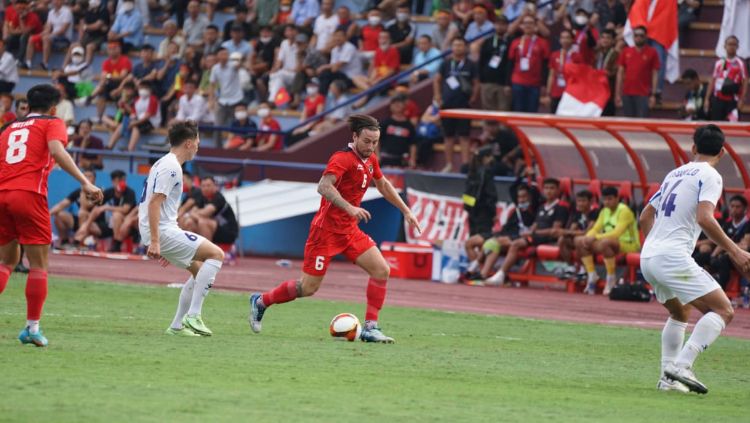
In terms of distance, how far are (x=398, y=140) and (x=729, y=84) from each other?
6968 mm

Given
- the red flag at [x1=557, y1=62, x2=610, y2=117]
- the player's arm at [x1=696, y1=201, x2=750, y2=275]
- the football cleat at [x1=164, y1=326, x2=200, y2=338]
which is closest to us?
the player's arm at [x1=696, y1=201, x2=750, y2=275]

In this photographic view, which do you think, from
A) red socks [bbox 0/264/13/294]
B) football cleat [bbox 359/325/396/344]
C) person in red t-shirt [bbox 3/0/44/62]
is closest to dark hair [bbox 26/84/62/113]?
red socks [bbox 0/264/13/294]

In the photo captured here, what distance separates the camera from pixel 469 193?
2356 centimetres

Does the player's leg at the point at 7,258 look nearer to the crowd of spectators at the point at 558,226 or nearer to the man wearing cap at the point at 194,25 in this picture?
the crowd of spectators at the point at 558,226

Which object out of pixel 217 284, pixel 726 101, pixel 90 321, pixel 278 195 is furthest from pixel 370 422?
pixel 278 195

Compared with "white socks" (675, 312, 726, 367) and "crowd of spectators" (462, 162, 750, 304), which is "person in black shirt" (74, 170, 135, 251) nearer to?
"crowd of spectators" (462, 162, 750, 304)

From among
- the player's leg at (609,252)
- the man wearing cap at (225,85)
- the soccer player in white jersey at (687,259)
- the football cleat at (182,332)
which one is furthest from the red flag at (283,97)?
the soccer player in white jersey at (687,259)

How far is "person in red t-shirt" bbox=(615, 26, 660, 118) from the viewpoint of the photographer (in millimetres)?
24562

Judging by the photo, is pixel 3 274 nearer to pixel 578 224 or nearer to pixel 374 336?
pixel 374 336

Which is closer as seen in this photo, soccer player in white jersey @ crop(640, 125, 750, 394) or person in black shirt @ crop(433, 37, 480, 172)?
soccer player in white jersey @ crop(640, 125, 750, 394)

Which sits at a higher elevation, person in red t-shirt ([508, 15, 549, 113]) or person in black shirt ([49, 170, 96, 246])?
person in red t-shirt ([508, 15, 549, 113])

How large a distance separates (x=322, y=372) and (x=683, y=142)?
42.7ft

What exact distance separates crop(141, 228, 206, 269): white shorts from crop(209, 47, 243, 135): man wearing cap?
18673 millimetres

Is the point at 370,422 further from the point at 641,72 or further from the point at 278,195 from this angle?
the point at 278,195
